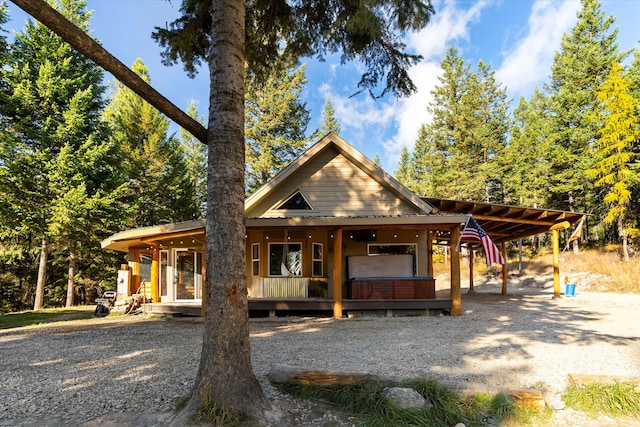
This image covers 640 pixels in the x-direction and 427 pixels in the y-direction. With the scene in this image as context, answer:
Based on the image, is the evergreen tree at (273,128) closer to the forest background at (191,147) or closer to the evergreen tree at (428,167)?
the forest background at (191,147)

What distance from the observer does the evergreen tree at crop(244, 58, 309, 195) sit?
29.4 metres

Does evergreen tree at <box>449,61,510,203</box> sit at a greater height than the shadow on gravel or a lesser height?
greater

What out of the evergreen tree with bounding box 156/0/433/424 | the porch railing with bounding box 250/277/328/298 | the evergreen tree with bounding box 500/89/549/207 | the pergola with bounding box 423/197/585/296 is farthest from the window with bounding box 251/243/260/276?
the evergreen tree with bounding box 500/89/549/207

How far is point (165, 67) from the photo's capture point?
7055 mm

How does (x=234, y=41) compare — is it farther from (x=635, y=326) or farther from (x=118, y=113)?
(x=118, y=113)

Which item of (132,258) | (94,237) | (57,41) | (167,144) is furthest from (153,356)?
(167,144)

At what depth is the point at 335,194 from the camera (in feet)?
43.7

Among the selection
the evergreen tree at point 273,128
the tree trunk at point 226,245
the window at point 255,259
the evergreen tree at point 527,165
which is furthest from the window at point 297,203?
the evergreen tree at point 527,165

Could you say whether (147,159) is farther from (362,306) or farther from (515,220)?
(515,220)

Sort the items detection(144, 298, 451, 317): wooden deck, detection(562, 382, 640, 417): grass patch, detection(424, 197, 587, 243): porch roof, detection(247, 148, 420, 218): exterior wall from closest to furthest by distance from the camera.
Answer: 1. detection(562, 382, 640, 417): grass patch
2. detection(144, 298, 451, 317): wooden deck
3. detection(247, 148, 420, 218): exterior wall
4. detection(424, 197, 587, 243): porch roof

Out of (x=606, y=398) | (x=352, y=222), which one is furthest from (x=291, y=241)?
(x=606, y=398)

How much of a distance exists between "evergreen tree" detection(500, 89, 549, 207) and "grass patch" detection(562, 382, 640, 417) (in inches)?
1291

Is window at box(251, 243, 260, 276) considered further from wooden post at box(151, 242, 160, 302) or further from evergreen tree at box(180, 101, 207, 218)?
evergreen tree at box(180, 101, 207, 218)

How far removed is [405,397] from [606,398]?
209 cm
